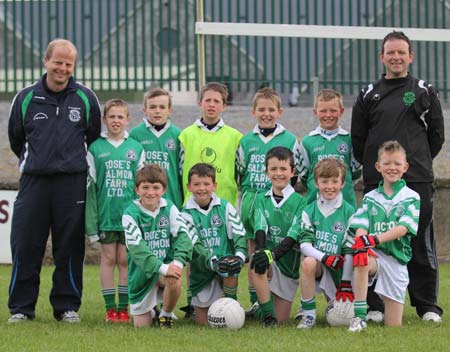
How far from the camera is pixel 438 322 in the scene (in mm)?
8477

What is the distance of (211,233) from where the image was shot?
8773mm

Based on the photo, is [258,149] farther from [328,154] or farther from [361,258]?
[361,258]

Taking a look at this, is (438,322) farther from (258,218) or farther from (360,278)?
(258,218)

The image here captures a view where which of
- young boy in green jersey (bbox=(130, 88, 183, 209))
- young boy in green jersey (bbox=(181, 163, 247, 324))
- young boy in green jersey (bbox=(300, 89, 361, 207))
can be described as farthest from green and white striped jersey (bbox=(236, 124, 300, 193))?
young boy in green jersey (bbox=(130, 88, 183, 209))

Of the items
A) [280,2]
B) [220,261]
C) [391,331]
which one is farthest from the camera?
[280,2]

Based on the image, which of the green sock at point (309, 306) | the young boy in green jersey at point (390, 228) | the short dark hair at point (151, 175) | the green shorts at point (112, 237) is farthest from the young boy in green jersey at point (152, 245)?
the young boy in green jersey at point (390, 228)

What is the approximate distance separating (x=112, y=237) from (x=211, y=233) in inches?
32.2

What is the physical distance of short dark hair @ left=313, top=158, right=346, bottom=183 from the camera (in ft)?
27.8

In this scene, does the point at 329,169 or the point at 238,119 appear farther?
the point at 238,119

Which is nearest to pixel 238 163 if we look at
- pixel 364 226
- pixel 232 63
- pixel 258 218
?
pixel 258 218

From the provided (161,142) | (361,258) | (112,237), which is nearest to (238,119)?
(161,142)

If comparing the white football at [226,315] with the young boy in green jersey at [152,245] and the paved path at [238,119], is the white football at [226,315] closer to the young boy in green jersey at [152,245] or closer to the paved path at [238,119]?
the young boy in green jersey at [152,245]

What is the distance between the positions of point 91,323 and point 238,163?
1755mm

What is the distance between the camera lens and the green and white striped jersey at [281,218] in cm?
881
